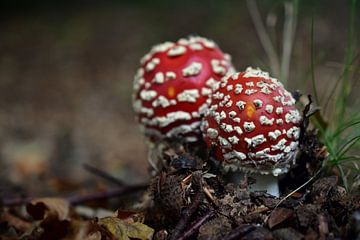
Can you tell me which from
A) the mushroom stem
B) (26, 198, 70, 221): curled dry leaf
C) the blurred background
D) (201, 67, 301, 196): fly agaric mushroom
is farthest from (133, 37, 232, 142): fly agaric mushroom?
the blurred background

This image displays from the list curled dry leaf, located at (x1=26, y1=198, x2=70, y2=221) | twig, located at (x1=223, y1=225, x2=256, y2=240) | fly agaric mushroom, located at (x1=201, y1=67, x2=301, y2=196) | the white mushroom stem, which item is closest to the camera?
twig, located at (x1=223, y1=225, x2=256, y2=240)

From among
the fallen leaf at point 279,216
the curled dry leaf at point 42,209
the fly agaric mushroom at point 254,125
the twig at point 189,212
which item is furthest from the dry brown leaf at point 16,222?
the fallen leaf at point 279,216

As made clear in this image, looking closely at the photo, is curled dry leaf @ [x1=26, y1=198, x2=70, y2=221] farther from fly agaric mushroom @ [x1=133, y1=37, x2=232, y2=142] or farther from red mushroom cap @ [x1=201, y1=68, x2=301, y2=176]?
red mushroom cap @ [x1=201, y1=68, x2=301, y2=176]

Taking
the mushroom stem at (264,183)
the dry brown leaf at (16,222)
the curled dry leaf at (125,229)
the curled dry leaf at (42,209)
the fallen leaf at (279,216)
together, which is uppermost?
the mushroom stem at (264,183)

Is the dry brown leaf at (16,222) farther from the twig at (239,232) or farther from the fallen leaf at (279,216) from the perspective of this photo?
the fallen leaf at (279,216)

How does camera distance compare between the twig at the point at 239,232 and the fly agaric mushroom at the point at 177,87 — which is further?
the fly agaric mushroom at the point at 177,87

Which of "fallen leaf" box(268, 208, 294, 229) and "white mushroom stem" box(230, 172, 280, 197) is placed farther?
"white mushroom stem" box(230, 172, 280, 197)
